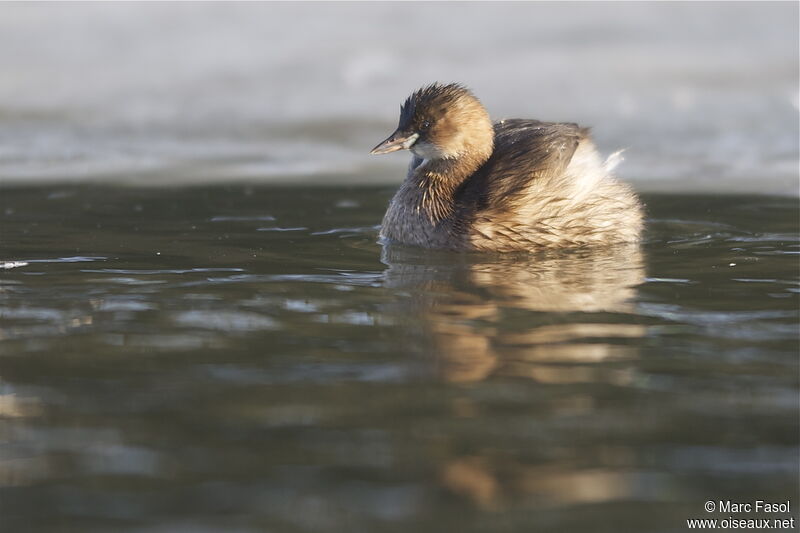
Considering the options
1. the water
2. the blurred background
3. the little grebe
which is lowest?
the water

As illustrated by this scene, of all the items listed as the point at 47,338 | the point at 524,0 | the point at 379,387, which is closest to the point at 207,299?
the point at 47,338

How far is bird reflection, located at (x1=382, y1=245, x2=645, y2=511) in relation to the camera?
3.11 m

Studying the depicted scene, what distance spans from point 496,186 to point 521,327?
211 centimetres

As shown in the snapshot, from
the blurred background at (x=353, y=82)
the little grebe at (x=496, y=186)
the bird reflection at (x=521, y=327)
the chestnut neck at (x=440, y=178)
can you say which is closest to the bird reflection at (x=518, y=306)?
the bird reflection at (x=521, y=327)

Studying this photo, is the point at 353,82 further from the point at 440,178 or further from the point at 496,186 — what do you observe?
the point at 496,186

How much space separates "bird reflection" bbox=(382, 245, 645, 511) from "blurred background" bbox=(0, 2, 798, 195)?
296 centimetres

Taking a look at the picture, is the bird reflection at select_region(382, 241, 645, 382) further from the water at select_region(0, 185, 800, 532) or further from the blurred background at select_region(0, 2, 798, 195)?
the blurred background at select_region(0, 2, 798, 195)

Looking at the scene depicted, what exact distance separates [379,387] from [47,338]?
135 cm

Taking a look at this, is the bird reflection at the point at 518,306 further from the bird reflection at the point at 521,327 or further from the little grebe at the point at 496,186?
the little grebe at the point at 496,186

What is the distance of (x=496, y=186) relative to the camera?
6668 mm

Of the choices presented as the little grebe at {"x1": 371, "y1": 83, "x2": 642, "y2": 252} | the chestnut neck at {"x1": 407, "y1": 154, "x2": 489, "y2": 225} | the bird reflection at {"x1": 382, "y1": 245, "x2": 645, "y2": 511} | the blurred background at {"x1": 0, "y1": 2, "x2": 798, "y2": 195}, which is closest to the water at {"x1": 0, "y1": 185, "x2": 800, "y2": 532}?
the bird reflection at {"x1": 382, "y1": 245, "x2": 645, "y2": 511}

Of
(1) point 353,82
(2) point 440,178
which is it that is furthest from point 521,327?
(1) point 353,82

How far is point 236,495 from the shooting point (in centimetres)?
302

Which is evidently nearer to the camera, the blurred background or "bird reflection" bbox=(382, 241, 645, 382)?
"bird reflection" bbox=(382, 241, 645, 382)
